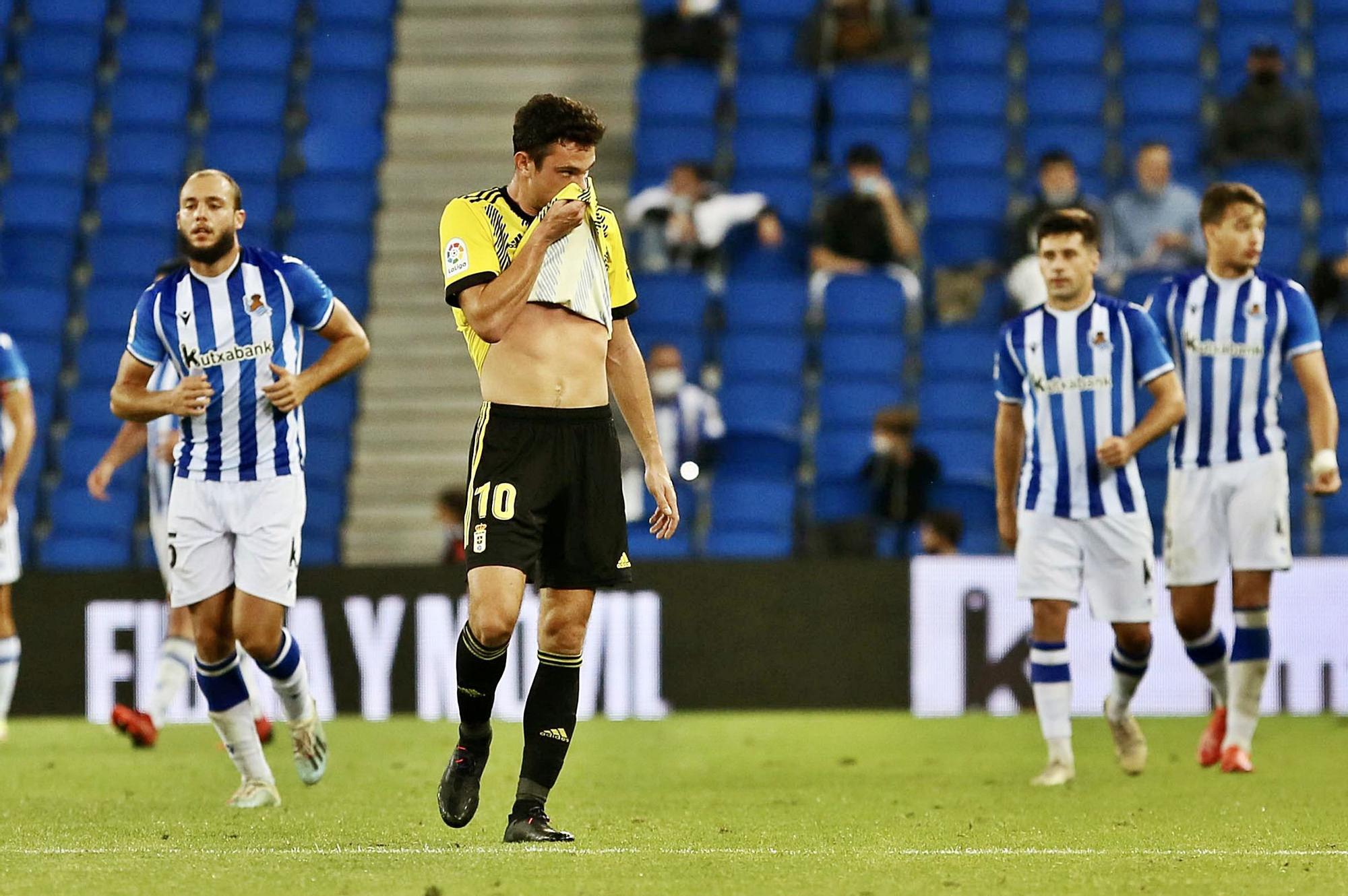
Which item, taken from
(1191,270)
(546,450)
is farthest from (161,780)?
(1191,270)

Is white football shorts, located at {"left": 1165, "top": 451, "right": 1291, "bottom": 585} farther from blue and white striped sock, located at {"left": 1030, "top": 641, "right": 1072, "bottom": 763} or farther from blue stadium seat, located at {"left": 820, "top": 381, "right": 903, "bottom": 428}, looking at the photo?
blue stadium seat, located at {"left": 820, "top": 381, "right": 903, "bottom": 428}

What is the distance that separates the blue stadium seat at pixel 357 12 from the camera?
16.1 meters

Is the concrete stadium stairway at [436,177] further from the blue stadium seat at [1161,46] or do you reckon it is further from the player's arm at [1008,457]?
the player's arm at [1008,457]

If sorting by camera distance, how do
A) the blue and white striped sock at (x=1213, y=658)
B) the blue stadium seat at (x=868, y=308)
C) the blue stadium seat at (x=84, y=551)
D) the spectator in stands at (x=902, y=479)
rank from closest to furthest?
→ the blue and white striped sock at (x=1213, y=658) < the spectator in stands at (x=902, y=479) < the blue stadium seat at (x=84, y=551) < the blue stadium seat at (x=868, y=308)

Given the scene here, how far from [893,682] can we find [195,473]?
5.32m

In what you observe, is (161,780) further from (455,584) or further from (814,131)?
(814,131)

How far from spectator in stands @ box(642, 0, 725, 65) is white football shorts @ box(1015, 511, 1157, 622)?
25.7 ft

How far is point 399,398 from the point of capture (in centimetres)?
1412

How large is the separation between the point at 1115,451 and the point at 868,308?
6005 mm

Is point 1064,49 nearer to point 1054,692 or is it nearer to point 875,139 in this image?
point 875,139

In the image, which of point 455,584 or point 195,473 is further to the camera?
point 455,584

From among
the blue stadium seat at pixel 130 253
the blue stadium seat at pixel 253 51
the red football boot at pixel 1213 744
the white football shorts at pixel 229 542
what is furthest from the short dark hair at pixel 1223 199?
the blue stadium seat at pixel 253 51

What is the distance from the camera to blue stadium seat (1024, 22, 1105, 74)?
49.6 feet

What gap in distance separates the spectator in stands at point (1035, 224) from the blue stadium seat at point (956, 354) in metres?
0.34
